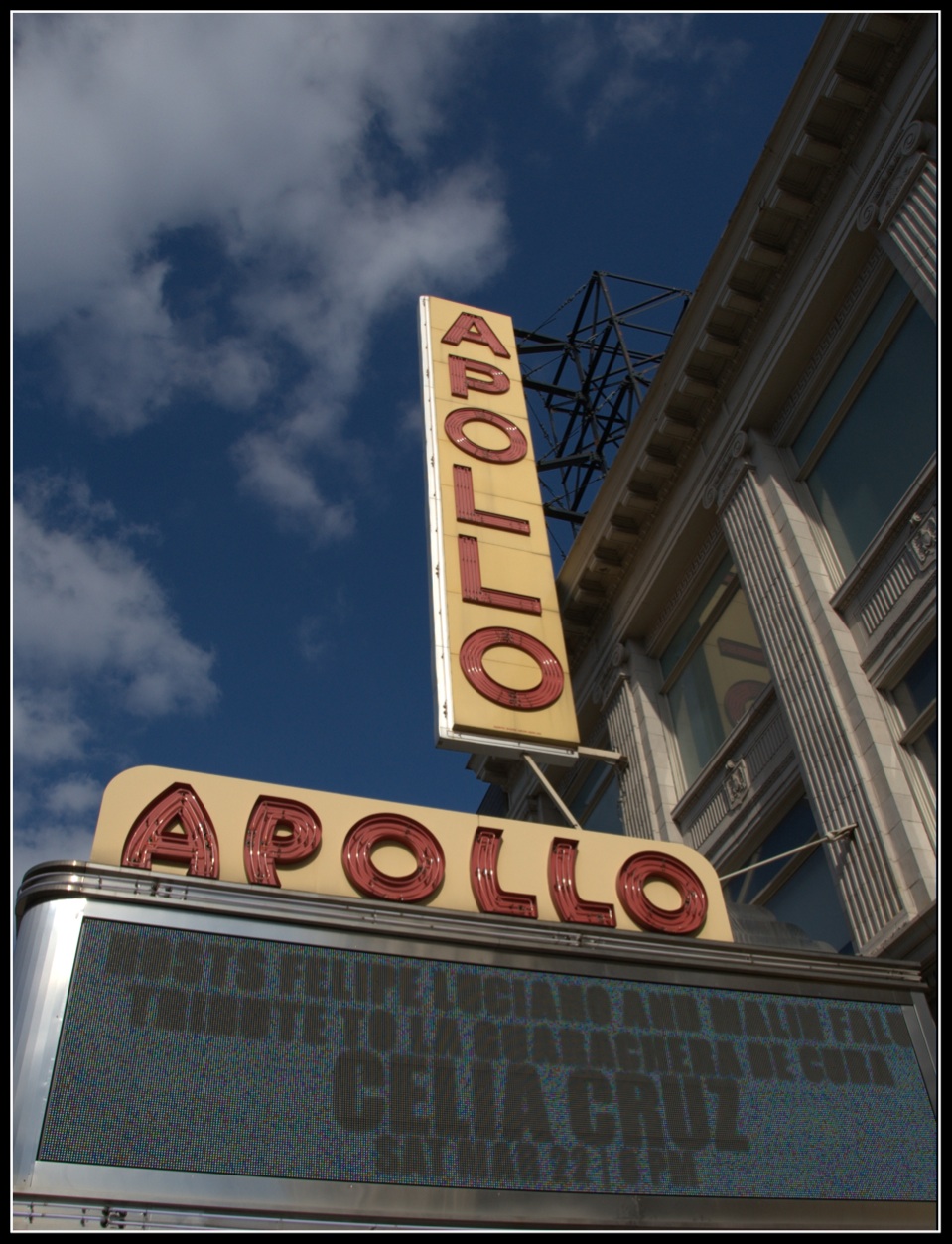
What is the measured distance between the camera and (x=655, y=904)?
32.4ft

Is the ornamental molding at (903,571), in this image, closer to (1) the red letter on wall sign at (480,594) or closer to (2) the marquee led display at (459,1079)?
(1) the red letter on wall sign at (480,594)

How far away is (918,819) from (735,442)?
7.04m

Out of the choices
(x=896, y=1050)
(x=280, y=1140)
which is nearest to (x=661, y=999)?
(x=896, y=1050)

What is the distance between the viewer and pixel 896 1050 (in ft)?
28.1

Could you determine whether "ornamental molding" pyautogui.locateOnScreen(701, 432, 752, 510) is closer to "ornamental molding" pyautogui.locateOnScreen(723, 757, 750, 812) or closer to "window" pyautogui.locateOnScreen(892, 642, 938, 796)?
"ornamental molding" pyautogui.locateOnScreen(723, 757, 750, 812)

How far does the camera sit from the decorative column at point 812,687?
11570 mm

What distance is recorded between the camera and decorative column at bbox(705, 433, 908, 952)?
11570 mm

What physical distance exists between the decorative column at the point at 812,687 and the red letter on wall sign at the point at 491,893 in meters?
3.98

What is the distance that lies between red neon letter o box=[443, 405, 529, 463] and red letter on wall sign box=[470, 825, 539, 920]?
29.7 ft

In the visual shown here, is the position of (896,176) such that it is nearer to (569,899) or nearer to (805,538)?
(805,538)

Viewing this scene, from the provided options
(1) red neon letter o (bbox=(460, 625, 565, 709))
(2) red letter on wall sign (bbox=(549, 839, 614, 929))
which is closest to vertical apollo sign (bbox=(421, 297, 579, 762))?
(1) red neon letter o (bbox=(460, 625, 565, 709))

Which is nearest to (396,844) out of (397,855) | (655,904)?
(397,855)

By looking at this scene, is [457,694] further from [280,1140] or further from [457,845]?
[280,1140]

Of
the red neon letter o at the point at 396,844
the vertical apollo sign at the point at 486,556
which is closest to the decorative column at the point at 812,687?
the vertical apollo sign at the point at 486,556
